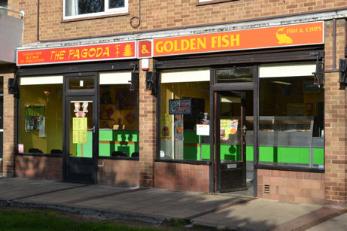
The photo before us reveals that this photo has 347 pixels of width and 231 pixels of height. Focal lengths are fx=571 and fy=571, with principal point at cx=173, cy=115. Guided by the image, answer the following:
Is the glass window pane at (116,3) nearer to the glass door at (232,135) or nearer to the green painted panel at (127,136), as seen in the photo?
the green painted panel at (127,136)

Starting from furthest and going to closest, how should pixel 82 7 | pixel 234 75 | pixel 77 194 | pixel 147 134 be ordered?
pixel 82 7 < pixel 147 134 < pixel 77 194 < pixel 234 75

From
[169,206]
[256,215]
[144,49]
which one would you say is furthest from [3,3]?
[256,215]

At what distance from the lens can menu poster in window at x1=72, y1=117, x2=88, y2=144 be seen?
45.7ft

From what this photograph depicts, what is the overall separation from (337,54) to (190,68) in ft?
11.0

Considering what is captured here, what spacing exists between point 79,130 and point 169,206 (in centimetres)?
438

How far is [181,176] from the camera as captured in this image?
1238 centimetres

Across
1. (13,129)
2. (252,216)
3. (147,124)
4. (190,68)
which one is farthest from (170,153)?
(13,129)

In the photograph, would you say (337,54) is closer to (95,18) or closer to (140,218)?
(140,218)

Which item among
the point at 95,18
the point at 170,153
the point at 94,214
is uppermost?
the point at 95,18

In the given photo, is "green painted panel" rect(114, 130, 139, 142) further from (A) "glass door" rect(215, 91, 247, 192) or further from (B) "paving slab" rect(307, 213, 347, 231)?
(B) "paving slab" rect(307, 213, 347, 231)

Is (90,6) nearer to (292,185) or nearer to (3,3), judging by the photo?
(3,3)

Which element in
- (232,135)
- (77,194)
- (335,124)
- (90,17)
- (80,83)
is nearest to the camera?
(335,124)

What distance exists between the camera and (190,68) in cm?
1244

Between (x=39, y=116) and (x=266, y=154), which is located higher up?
(x=39, y=116)
